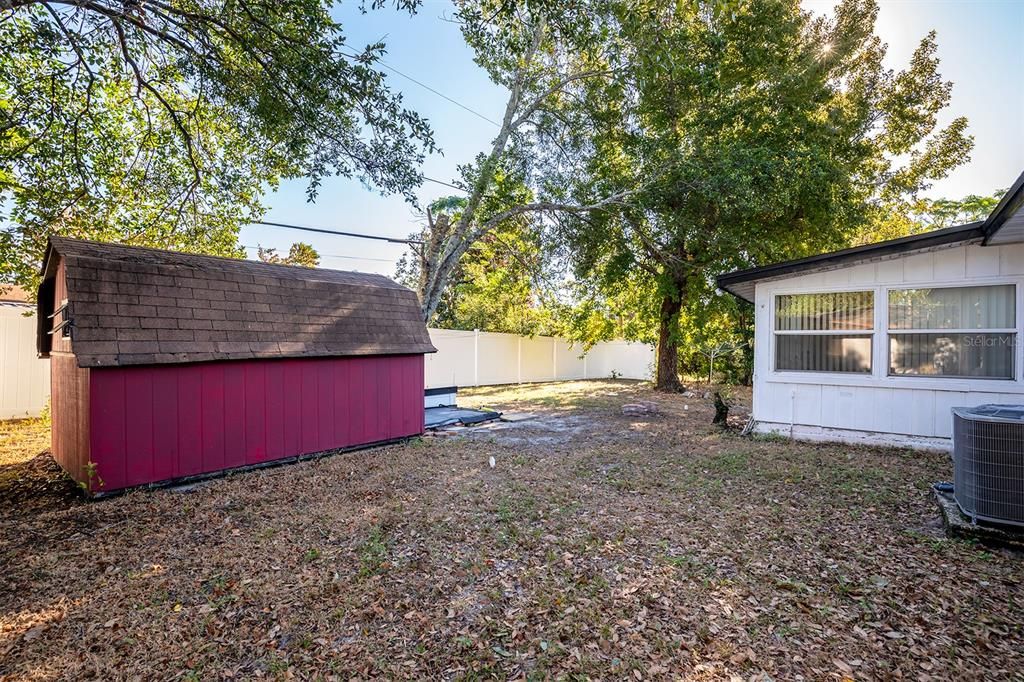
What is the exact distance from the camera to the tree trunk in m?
13.4

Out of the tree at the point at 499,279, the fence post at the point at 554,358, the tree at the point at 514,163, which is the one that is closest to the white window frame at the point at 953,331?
the tree at the point at 514,163

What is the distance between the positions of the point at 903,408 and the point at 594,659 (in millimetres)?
6504

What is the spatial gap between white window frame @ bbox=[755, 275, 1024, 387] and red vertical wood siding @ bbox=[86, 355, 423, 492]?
6.07 metres

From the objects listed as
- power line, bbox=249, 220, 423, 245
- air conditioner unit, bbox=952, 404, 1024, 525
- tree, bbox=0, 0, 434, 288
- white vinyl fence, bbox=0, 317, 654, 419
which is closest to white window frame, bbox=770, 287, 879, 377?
A: air conditioner unit, bbox=952, 404, 1024, 525

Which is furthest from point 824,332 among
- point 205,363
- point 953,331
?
point 205,363

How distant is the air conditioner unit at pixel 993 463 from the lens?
10.6ft

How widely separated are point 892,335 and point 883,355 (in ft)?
1.00

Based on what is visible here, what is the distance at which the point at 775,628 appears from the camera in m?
2.53

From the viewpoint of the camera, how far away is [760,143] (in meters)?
10.3

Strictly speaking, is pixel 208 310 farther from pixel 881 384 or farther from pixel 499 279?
pixel 499 279

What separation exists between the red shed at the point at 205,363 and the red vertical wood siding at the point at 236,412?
0.01m

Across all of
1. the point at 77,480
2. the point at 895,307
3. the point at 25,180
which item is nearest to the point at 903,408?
the point at 895,307

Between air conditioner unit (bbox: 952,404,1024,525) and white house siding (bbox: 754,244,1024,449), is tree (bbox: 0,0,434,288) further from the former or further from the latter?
Result: air conditioner unit (bbox: 952,404,1024,525)

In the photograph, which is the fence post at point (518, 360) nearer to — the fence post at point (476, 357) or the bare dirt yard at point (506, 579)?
the fence post at point (476, 357)
